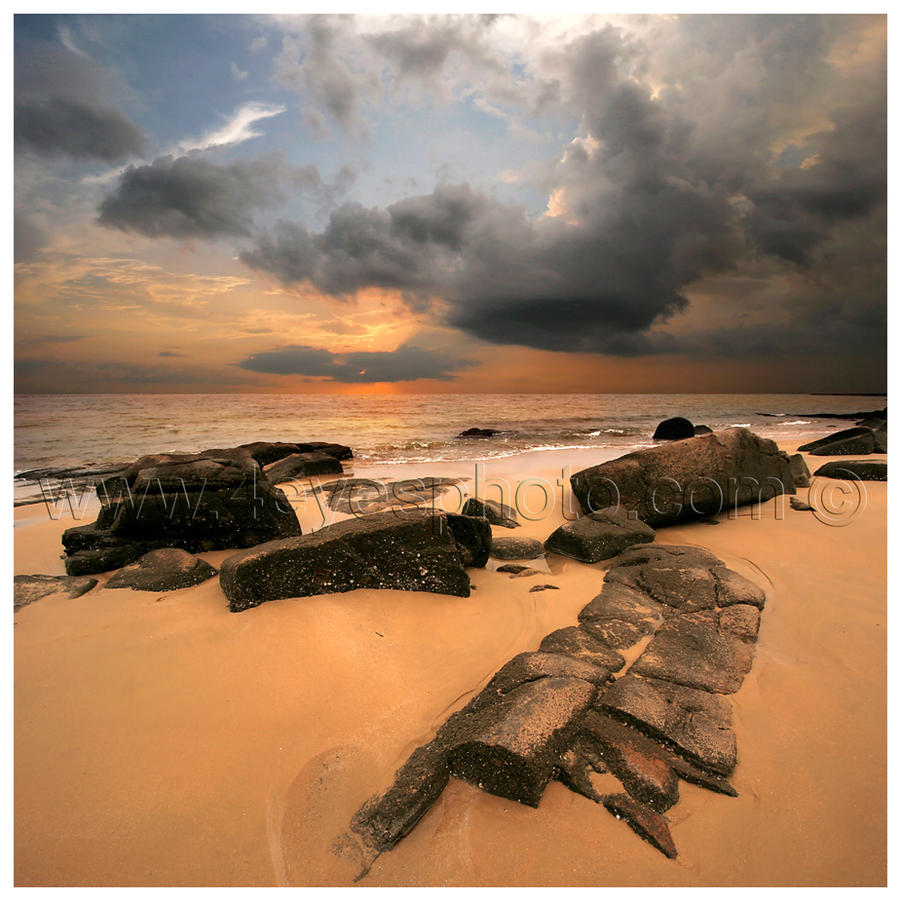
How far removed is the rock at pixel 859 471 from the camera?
247 inches

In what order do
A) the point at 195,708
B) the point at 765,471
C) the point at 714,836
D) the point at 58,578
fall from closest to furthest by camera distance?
the point at 714,836 < the point at 195,708 < the point at 58,578 < the point at 765,471

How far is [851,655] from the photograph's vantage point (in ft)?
7.94

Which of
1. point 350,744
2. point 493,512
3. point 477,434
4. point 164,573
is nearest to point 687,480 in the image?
point 493,512

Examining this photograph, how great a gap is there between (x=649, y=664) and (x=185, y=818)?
2.11m

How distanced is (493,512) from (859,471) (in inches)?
219

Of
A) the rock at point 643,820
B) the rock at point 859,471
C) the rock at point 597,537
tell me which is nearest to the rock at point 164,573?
the rock at point 597,537

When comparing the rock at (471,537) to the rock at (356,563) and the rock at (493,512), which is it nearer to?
the rock at (356,563)

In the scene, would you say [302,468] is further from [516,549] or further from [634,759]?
[634,759]

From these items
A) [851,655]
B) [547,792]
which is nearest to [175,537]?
[547,792]

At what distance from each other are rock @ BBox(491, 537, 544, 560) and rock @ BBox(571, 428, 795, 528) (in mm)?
1285

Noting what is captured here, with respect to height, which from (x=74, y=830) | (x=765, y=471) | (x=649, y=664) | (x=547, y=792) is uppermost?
(x=765, y=471)

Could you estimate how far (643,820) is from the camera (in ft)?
5.04

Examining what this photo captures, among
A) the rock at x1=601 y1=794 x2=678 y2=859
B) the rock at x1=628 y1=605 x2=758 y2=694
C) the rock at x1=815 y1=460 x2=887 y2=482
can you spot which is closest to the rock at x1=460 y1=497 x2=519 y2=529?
the rock at x1=628 y1=605 x2=758 y2=694

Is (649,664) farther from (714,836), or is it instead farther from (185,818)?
(185,818)
